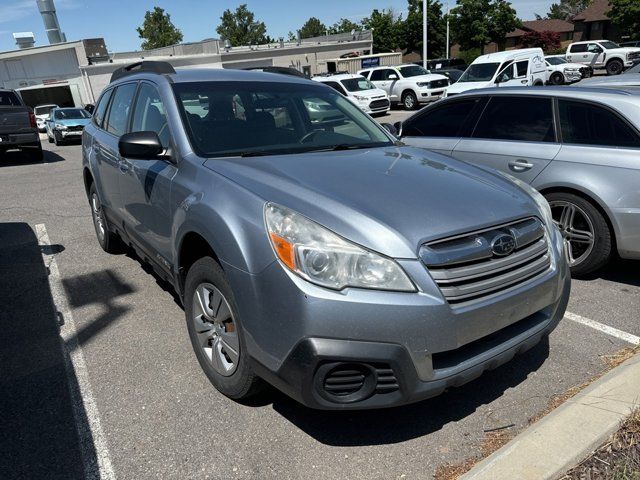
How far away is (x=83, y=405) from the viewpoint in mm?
2975

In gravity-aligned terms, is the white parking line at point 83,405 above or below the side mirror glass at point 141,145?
below

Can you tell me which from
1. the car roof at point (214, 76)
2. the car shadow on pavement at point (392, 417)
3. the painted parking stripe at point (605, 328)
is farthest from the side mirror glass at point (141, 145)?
the painted parking stripe at point (605, 328)

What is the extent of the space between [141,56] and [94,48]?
5588mm

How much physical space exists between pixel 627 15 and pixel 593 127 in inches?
1936

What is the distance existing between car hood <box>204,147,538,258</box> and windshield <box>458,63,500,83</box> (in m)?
17.9

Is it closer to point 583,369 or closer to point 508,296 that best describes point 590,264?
point 583,369

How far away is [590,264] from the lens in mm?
4332

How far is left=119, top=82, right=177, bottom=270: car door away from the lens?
130 inches

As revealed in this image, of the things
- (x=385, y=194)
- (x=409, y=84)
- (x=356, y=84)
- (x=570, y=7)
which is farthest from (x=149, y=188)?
(x=570, y=7)

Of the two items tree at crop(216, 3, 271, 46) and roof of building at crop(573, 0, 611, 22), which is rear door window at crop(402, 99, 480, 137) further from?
tree at crop(216, 3, 271, 46)

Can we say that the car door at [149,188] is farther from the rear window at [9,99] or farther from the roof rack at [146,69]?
the rear window at [9,99]

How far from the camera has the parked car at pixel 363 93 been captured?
65.7 ft

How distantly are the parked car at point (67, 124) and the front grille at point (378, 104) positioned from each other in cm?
1121

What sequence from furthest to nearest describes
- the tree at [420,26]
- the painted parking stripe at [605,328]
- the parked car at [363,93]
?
the tree at [420,26] < the parked car at [363,93] < the painted parking stripe at [605,328]
